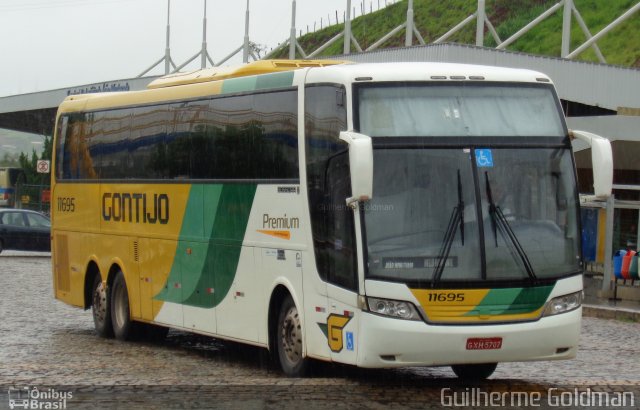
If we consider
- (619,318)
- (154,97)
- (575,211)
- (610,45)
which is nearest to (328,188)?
(575,211)

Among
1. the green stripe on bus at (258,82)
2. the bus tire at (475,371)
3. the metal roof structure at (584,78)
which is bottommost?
the bus tire at (475,371)

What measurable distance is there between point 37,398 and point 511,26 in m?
67.9

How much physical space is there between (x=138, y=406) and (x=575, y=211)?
14.5ft

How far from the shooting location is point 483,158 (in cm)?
1170

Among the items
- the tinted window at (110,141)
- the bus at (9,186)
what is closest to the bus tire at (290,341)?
the tinted window at (110,141)

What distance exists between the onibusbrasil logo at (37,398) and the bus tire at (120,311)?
7136mm

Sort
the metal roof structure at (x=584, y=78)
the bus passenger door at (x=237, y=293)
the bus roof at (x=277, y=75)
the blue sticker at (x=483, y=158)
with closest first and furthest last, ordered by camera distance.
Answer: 1. the blue sticker at (x=483, y=158)
2. the bus roof at (x=277, y=75)
3. the bus passenger door at (x=237, y=293)
4. the metal roof structure at (x=584, y=78)

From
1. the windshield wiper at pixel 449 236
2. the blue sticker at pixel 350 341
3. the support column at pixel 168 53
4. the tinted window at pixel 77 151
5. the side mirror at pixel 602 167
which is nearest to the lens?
the windshield wiper at pixel 449 236

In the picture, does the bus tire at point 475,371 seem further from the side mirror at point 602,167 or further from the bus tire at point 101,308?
the bus tire at point 101,308

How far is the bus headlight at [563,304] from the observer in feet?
38.1

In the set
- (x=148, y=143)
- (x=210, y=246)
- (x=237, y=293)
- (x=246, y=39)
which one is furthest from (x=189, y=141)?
(x=246, y=39)

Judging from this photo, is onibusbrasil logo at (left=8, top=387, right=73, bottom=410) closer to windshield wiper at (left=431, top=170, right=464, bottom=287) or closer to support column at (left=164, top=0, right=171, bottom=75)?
windshield wiper at (left=431, top=170, right=464, bottom=287)

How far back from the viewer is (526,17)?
79.0 metres

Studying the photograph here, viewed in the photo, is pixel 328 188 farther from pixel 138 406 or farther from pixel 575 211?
pixel 138 406
